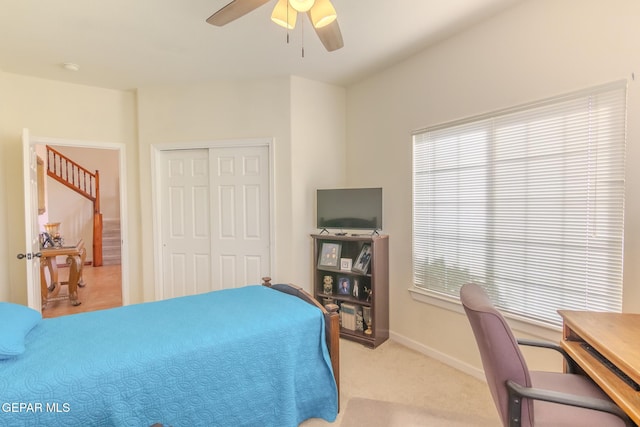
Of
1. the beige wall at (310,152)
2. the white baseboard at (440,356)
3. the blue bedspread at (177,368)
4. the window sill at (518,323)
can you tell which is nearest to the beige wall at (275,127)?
the beige wall at (310,152)

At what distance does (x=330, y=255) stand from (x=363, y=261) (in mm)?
373

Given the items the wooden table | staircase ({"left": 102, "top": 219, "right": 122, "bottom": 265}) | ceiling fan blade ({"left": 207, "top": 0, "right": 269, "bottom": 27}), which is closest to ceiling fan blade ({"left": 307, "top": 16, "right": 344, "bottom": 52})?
ceiling fan blade ({"left": 207, "top": 0, "right": 269, "bottom": 27})

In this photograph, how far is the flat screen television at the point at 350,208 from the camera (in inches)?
118

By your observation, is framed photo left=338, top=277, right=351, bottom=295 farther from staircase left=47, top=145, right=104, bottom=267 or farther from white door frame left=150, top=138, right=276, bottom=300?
staircase left=47, top=145, right=104, bottom=267

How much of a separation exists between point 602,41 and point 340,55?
185 centimetres

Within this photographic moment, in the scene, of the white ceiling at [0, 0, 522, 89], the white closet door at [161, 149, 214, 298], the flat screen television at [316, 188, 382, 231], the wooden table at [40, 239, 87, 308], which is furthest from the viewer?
the wooden table at [40, 239, 87, 308]

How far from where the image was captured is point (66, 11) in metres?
2.13

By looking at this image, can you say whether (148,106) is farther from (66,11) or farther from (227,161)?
(66,11)

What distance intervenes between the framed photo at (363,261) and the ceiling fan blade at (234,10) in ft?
7.39

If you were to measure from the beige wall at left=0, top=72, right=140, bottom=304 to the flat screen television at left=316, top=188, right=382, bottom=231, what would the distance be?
2.22m

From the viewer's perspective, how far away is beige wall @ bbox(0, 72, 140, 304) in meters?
3.09

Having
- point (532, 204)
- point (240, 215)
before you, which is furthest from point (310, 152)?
point (532, 204)

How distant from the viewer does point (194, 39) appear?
2527mm

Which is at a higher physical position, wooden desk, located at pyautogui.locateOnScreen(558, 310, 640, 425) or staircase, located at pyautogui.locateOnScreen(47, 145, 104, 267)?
staircase, located at pyautogui.locateOnScreen(47, 145, 104, 267)
